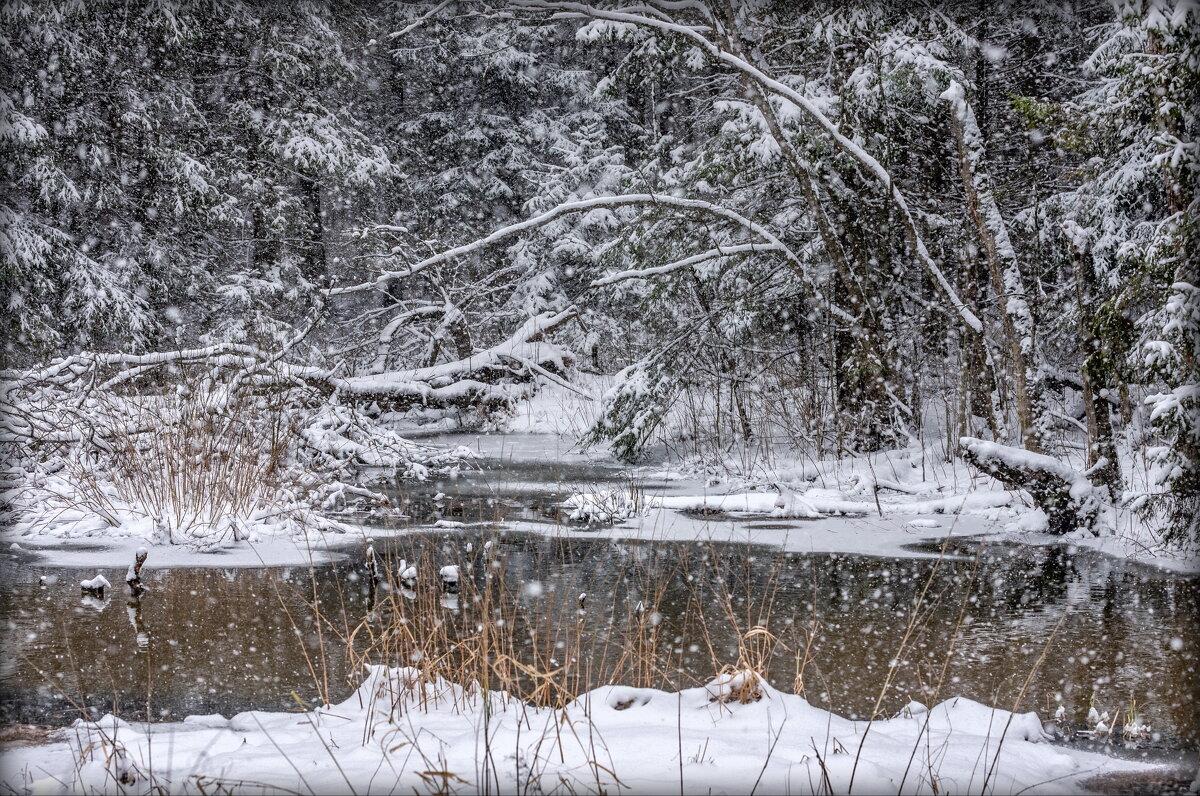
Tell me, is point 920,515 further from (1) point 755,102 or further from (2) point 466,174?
(2) point 466,174

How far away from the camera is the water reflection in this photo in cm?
325

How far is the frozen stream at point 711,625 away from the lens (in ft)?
10.6

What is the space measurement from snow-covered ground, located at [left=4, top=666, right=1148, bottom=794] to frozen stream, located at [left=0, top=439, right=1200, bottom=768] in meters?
0.22

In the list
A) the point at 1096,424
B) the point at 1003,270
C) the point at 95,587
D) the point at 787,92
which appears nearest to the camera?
the point at 95,587

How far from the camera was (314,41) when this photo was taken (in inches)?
614

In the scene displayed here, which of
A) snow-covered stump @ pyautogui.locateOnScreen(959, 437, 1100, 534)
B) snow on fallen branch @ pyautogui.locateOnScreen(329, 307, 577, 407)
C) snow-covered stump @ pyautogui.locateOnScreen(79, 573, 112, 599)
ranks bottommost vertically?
snow-covered stump @ pyautogui.locateOnScreen(79, 573, 112, 599)

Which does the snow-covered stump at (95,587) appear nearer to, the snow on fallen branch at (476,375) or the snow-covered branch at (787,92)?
the snow-covered branch at (787,92)

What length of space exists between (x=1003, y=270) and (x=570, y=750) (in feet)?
24.2

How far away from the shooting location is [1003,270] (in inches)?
322

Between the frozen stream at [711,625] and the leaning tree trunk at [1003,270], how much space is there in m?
1.59

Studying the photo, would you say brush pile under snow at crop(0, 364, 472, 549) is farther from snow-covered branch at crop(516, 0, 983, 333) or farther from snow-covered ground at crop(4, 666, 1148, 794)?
snow-covered branch at crop(516, 0, 983, 333)

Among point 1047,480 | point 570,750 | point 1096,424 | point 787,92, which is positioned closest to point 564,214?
point 787,92

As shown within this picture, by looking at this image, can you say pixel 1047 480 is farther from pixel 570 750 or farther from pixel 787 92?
pixel 570 750

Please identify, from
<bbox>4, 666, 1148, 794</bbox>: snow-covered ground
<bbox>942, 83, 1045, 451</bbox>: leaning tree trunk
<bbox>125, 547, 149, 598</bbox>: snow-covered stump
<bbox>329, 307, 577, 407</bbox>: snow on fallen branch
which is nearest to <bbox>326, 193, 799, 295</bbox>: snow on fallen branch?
<bbox>942, 83, 1045, 451</bbox>: leaning tree trunk
